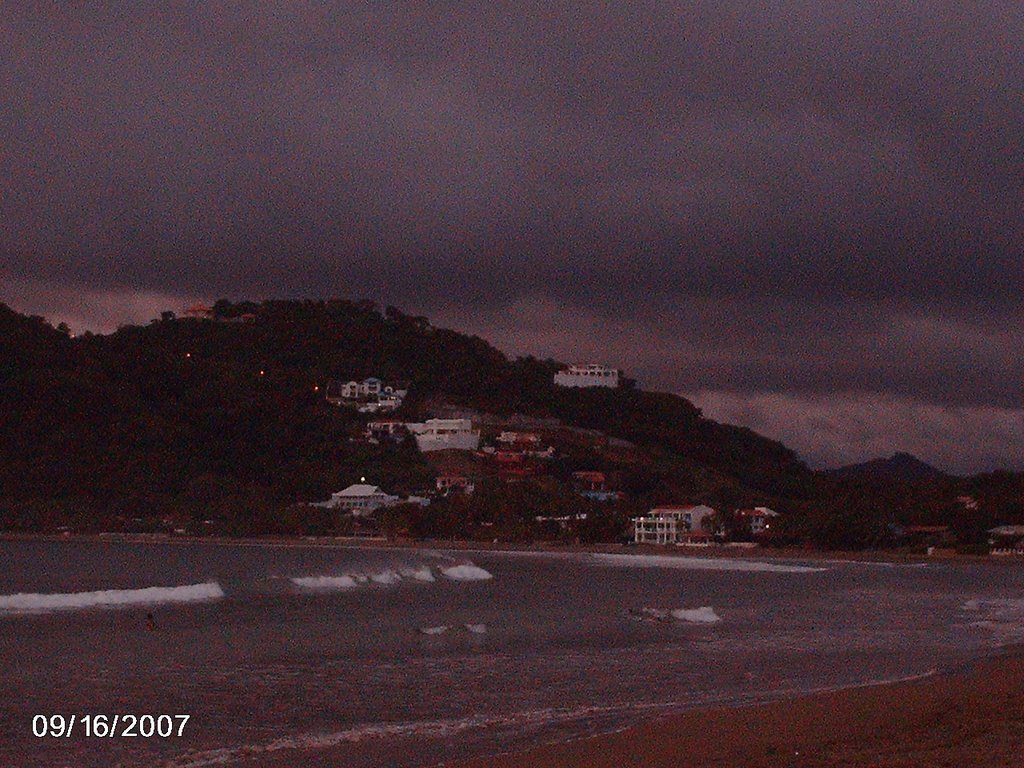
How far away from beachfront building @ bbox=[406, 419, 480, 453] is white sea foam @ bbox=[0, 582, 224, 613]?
128 metres

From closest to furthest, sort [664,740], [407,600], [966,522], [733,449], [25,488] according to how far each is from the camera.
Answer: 1. [664,740]
2. [407,600]
3. [966,522]
4. [25,488]
5. [733,449]

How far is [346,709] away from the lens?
19016mm

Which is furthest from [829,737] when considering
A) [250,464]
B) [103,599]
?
[250,464]

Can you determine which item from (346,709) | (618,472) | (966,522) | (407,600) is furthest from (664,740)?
(618,472)

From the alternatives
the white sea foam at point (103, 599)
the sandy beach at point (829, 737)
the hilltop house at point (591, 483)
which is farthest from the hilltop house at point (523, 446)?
the sandy beach at point (829, 737)

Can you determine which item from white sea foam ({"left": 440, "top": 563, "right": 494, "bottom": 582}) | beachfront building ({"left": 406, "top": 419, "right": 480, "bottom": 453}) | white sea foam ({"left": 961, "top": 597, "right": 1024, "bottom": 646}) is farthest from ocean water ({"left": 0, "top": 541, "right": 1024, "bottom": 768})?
beachfront building ({"left": 406, "top": 419, "right": 480, "bottom": 453})

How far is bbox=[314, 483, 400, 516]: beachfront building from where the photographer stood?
15075 cm

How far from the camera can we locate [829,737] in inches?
615

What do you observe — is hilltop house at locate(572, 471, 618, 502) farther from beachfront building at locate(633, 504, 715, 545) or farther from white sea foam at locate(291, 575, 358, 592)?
white sea foam at locate(291, 575, 358, 592)

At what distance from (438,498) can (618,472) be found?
92.7ft

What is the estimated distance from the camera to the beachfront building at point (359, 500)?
15075 cm

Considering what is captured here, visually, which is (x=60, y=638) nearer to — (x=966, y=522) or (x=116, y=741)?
(x=116, y=741)

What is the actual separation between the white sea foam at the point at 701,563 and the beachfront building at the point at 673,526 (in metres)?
19.6

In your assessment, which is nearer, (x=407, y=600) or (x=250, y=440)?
(x=407, y=600)
